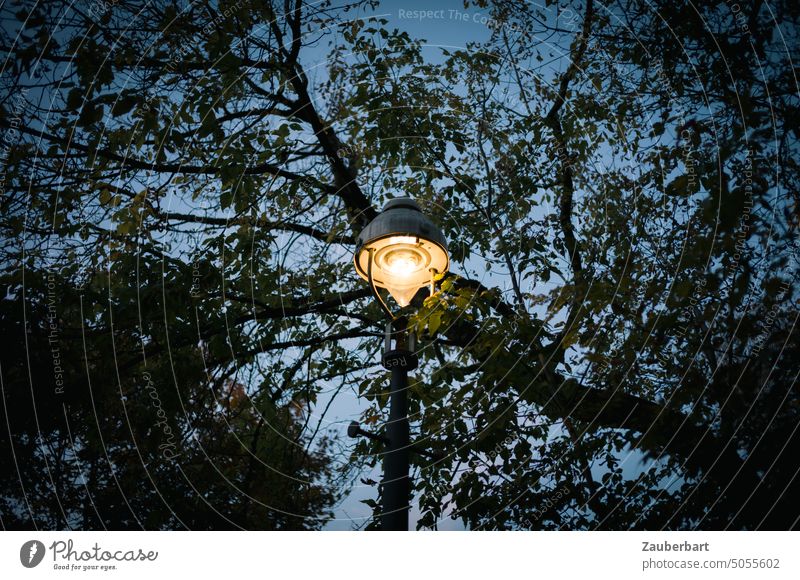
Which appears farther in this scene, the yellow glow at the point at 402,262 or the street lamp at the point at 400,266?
the yellow glow at the point at 402,262

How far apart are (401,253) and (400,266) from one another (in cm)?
9

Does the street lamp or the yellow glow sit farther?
the yellow glow

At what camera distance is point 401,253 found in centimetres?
380

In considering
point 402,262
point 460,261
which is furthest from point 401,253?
point 460,261

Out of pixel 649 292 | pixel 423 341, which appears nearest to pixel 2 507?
pixel 423 341

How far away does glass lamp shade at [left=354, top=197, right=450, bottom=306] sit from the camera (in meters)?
3.72

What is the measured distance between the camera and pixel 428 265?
385 cm

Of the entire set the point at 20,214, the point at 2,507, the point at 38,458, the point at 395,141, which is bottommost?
Answer: the point at 2,507

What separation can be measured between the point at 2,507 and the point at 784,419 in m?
7.24

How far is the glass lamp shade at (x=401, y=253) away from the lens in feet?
12.2

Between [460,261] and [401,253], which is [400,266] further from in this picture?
[460,261]

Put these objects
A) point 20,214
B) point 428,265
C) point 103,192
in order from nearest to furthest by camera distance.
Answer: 1. point 428,265
2. point 20,214
3. point 103,192
